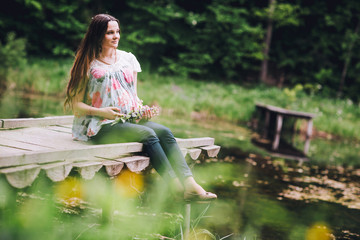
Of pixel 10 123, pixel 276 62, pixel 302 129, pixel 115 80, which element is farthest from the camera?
pixel 276 62

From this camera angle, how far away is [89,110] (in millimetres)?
3908

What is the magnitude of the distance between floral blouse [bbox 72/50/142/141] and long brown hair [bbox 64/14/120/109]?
6 cm

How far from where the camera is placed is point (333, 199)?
20.5 feet

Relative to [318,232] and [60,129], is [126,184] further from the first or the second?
[318,232]

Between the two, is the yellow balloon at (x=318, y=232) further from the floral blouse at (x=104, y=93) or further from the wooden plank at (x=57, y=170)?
the wooden plank at (x=57, y=170)

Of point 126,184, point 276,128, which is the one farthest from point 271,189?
point 276,128

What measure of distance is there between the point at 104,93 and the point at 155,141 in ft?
Answer: 2.27

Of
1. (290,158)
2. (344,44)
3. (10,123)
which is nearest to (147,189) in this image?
(10,123)

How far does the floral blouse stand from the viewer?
157 inches

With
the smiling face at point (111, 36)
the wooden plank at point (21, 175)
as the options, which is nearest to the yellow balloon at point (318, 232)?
the smiling face at point (111, 36)

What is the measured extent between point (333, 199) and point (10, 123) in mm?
4622

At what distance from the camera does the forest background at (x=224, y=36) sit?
20.8 metres

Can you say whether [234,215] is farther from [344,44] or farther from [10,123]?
[344,44]

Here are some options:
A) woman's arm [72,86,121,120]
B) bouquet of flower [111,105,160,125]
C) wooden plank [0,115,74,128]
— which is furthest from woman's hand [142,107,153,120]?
wooden plank [0,115,74,128]
